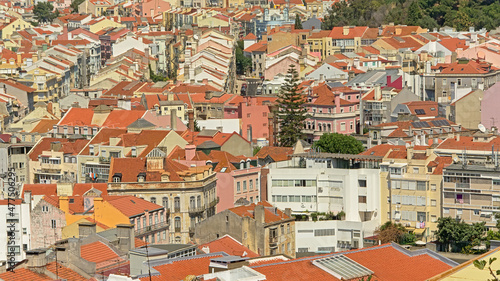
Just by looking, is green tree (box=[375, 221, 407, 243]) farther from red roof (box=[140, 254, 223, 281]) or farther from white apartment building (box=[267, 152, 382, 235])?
red roof (box=[140, 254, 223, 281])

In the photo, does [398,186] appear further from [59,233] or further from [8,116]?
[8,116]

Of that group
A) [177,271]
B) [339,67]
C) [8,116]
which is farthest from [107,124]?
[177,271]

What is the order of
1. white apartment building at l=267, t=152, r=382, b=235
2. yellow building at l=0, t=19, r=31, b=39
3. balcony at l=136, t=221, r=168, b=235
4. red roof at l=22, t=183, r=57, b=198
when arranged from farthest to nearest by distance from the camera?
yellow building at l=0, t=19, r=31, b=39, white apartment building at l=267, t=152, r=382, b=235, red roof at l=22, t=183, r=57, b=198, balcony at l=136, t=221, r=168, b=235

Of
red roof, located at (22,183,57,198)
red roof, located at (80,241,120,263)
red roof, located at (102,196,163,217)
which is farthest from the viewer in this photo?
red roof, located at (22,183,57,198)

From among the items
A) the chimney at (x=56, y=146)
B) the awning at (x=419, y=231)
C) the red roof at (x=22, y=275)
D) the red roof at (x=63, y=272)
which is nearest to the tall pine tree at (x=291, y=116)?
the chimney at (x=56, y=146)

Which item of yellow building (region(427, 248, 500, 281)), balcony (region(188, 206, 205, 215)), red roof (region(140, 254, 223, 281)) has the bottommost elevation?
balcony (region(188, 206, 205, 215))

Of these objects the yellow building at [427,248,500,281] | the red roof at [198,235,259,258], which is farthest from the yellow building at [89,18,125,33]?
the yellow building at [427,248,500,281]

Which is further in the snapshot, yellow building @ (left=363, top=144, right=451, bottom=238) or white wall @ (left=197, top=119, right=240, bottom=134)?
white wall @ (left=197, top=119, right=240, bottom=134)
